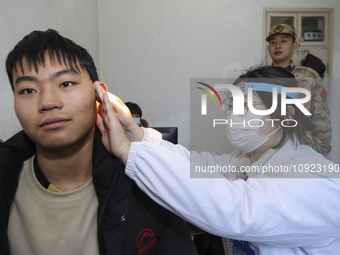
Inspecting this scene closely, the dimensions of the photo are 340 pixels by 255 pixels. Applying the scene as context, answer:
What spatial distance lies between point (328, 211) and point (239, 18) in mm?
3608

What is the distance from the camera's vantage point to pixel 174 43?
13.2ft

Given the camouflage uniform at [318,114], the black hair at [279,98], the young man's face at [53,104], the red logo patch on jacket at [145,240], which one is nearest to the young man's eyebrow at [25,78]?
the young man's face at [53,104]

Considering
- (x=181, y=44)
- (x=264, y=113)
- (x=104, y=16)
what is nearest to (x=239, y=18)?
(x=181, y=44)

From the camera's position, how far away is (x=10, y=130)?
1.57m

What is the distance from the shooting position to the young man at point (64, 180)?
0.87 meters

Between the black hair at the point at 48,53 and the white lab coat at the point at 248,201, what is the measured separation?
0.37 m

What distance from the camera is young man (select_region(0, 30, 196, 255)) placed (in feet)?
2.86

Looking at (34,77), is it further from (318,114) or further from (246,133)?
(318,114)

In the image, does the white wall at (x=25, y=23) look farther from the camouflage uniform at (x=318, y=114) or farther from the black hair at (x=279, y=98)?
the camouflage uniform at (x=318, y=114)

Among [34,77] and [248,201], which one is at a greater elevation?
[34,77]

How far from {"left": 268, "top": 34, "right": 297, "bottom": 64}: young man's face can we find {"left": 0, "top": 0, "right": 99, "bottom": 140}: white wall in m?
1.96

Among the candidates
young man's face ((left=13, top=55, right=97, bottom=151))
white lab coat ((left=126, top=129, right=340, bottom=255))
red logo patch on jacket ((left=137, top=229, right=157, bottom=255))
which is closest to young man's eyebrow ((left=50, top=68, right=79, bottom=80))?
young man's face ((left=13, top=55, right=97, bottom=151))

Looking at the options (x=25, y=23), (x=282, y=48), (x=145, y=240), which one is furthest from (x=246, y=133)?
(x=282, y=48)

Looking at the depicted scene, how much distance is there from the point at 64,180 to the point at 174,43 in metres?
3.32
